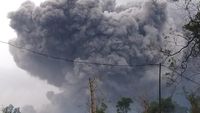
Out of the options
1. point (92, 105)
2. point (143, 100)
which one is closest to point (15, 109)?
point (143, 100)

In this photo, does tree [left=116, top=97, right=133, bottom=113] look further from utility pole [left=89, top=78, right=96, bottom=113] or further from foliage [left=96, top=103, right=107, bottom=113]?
utility pole [left=89, top=78, right=96, bottom=113]

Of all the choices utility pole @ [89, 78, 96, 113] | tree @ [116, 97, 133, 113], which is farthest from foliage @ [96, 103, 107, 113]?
utility pole @ [89, 78, 96, 113]

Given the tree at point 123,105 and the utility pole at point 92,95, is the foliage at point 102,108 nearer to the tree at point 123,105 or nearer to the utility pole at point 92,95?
the tree at point 123,105

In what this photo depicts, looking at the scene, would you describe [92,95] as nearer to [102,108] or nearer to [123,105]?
[102,108]

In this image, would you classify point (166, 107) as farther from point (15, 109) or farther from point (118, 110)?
point (15, 109)

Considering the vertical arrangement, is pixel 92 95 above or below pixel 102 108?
below

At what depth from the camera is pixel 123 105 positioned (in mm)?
88875

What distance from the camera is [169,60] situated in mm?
18000

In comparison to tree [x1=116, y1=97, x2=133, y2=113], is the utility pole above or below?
below

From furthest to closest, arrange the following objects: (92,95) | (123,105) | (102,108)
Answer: (123,105) → (102,108) → (92,95)

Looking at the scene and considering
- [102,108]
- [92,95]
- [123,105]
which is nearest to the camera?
[92,95]

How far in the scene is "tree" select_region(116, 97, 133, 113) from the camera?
88.3 m

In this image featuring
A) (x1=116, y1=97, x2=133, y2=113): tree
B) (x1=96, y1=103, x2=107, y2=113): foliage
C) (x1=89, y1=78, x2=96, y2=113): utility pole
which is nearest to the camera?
(x1=89, y1=78, x2=96, y2=113): utility pole

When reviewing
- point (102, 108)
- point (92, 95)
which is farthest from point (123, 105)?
point (92, 95)
